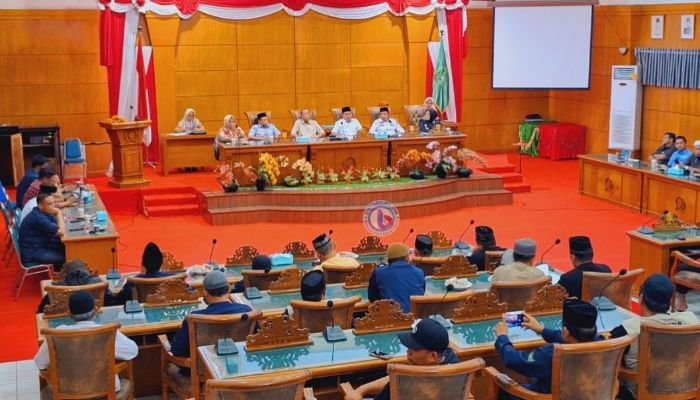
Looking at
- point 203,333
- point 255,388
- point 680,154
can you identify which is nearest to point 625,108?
point 680,154

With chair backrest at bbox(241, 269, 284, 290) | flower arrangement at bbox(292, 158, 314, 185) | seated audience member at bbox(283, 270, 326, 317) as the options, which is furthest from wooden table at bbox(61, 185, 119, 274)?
flower arrangement at bbox(292, 158, 314, 185)

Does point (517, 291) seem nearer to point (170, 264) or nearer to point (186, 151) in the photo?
point (170, 264)

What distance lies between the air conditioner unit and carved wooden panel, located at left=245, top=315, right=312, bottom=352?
13.0 metres

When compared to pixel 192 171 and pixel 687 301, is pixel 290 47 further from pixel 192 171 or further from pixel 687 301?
pixel 687 301

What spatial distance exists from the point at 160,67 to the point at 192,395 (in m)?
11.6

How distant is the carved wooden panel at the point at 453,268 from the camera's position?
7699mm

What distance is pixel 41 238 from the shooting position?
10016 mm

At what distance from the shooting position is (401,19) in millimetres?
18422

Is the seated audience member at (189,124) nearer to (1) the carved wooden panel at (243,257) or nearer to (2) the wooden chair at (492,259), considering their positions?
(1) the carved wooden panel at (243,257)

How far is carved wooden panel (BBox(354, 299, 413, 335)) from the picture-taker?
5832 millimetres

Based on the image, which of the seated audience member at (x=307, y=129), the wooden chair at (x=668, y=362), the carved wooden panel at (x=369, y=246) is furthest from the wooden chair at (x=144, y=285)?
the seated audience member at (x=307, y=129)

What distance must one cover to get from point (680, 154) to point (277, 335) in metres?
9.75

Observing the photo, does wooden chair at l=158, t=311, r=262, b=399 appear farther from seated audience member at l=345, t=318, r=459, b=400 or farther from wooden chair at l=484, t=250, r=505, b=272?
wooden chair at l=484, t=250, r=505, b=272

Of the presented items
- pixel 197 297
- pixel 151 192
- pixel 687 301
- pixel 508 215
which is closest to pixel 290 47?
pixel 151 192
